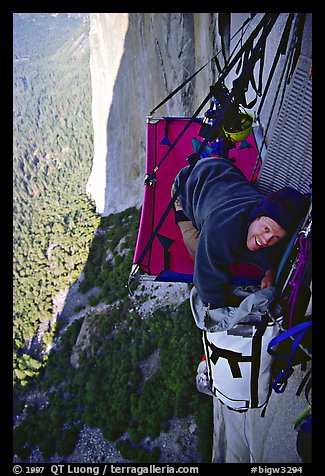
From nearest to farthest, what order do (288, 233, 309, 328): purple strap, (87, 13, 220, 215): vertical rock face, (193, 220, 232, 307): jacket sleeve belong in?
(288, 233, 309, 328): purple strap
(193, 220, 232, 307): jacket sleeve
(87, 13, 220, 215): vertical rock face

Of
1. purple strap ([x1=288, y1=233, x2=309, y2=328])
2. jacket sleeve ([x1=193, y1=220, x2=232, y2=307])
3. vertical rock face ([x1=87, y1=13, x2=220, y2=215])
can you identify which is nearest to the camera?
purple strap ([x1=288, y1=233, x2=309, y2=328])

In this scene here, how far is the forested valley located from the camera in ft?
14.8

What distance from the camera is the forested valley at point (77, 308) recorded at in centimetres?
452

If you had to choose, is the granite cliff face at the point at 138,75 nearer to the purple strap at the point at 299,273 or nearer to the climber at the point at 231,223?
the climber at the point at 231,223

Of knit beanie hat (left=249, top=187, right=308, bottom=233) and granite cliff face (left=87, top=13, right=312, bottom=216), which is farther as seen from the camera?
granite cliff face (left=87, top=13, right=312, bottom=216)

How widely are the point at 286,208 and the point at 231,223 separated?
0.54 ft

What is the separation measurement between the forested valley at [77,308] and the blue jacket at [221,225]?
2.88 feet

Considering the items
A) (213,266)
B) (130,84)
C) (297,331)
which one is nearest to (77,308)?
(130,84)

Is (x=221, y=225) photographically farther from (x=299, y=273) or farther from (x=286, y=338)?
(x=286, y=338)

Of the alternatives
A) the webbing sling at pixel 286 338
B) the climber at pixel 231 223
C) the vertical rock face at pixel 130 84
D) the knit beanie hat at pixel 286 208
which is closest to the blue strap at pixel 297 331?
the webbing sling at pixel 286 338

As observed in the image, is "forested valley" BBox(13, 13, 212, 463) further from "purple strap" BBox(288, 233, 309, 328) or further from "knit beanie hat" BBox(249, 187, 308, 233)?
"purple strap" BBox(288, 233, 309, 328)

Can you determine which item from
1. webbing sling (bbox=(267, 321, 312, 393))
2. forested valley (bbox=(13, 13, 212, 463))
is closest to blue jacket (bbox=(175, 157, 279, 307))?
webbing sling (bbox=(267, 321, 312, 393))

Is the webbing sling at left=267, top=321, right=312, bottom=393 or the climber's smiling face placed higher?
the climber's smiling face
